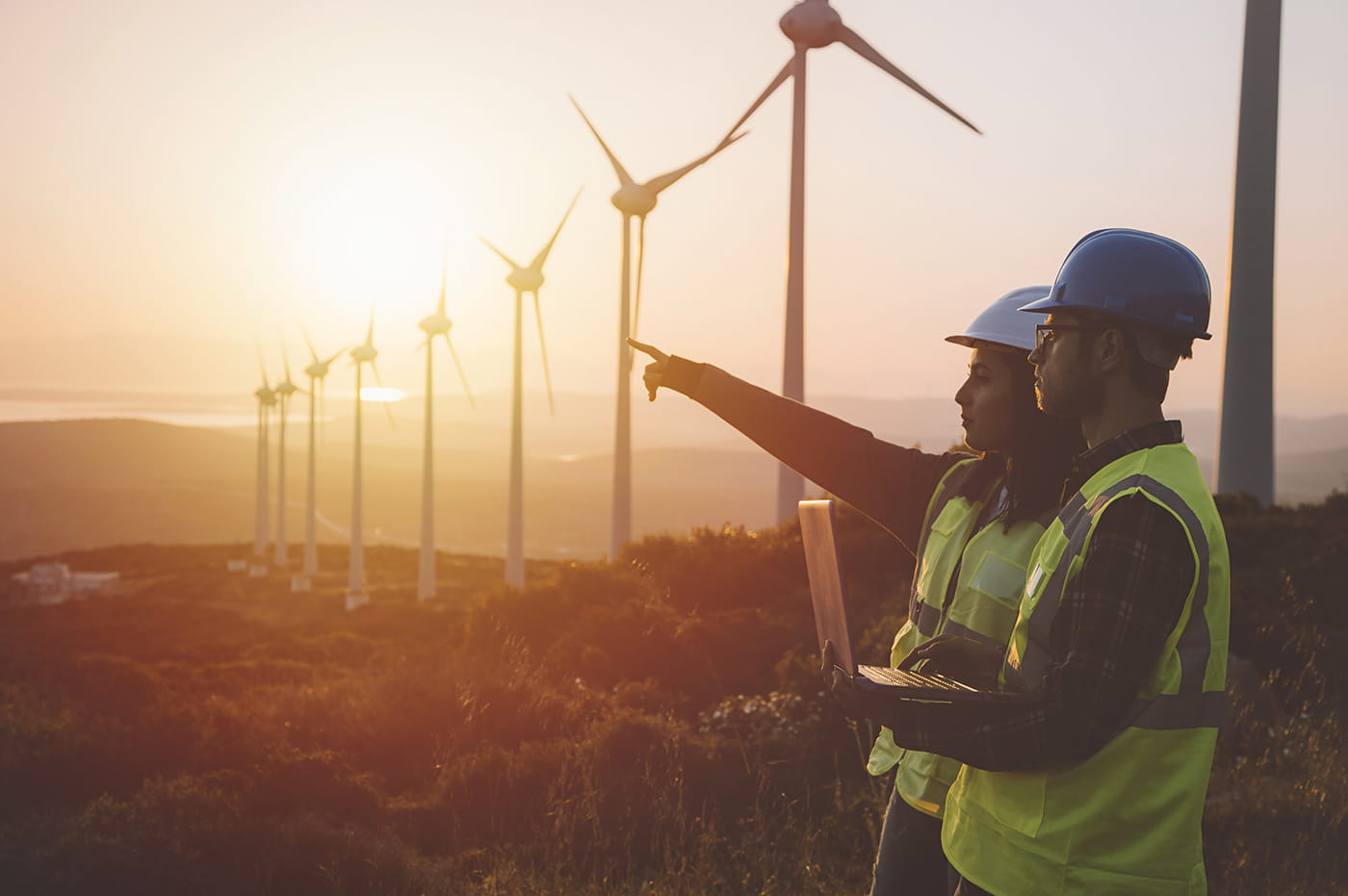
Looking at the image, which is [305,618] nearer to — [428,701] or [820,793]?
[428,701]

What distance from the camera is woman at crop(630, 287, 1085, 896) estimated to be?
9.53 feet

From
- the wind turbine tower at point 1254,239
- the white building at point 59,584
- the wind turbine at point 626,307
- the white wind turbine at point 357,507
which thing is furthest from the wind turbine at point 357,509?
the wind turbine tower at point 1254,239

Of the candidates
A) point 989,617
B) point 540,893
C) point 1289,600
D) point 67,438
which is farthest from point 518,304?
point 67,438

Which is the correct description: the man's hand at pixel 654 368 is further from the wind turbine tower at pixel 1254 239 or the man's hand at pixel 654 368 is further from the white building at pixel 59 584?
the white building at pixel 59 584

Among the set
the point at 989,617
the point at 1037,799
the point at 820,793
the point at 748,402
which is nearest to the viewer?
the point at 1037,799

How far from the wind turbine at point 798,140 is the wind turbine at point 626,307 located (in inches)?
91.7

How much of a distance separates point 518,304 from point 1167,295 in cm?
3791

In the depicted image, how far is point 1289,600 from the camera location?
1220 cm

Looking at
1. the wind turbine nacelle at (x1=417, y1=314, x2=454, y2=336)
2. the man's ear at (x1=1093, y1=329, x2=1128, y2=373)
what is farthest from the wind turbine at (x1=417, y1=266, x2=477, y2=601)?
the man's ear at (x1=1093, y1=329, x2=1128, y2=373)

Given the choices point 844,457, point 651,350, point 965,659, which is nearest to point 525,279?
point 651,350

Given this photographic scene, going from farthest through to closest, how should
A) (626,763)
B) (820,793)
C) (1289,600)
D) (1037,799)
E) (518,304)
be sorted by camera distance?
(518,304) → (1289,600) → (626,763) → (820,793) → (1037,799)

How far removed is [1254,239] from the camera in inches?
988

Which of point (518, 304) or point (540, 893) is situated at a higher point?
point (518, 304)

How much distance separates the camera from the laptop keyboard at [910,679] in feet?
7.63
